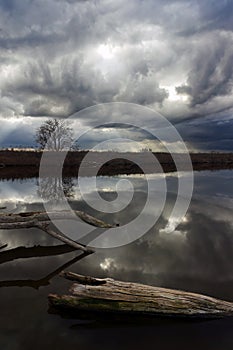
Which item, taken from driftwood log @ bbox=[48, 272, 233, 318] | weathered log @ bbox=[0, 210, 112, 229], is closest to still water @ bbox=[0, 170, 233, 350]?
driftwood log @ bbox=[48, 272, 233, 318]

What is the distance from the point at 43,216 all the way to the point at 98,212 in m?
5.50

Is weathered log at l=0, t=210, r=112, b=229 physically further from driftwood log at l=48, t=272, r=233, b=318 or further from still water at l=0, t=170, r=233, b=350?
driftwood log at l=48, t=272, r=233, b=318

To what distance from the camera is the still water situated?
609cm

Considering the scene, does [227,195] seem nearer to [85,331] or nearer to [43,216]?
[43,216]

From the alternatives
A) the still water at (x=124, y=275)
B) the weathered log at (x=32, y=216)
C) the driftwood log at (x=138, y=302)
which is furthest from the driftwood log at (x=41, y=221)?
the driftwood log at (x=138, y=302)

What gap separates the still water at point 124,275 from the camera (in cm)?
609

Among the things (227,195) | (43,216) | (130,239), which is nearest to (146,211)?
(130,239)

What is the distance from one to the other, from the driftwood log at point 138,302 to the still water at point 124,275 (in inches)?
8.8

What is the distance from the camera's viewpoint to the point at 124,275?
9.13m

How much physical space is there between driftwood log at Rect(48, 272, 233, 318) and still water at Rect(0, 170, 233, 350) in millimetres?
225

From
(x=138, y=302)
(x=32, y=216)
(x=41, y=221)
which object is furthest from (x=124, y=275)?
(x=32, y=216)

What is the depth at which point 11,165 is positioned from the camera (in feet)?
197

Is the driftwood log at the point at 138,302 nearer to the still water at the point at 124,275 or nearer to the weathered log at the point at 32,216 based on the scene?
the still water at the point at 124,275

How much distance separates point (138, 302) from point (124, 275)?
2.42m
